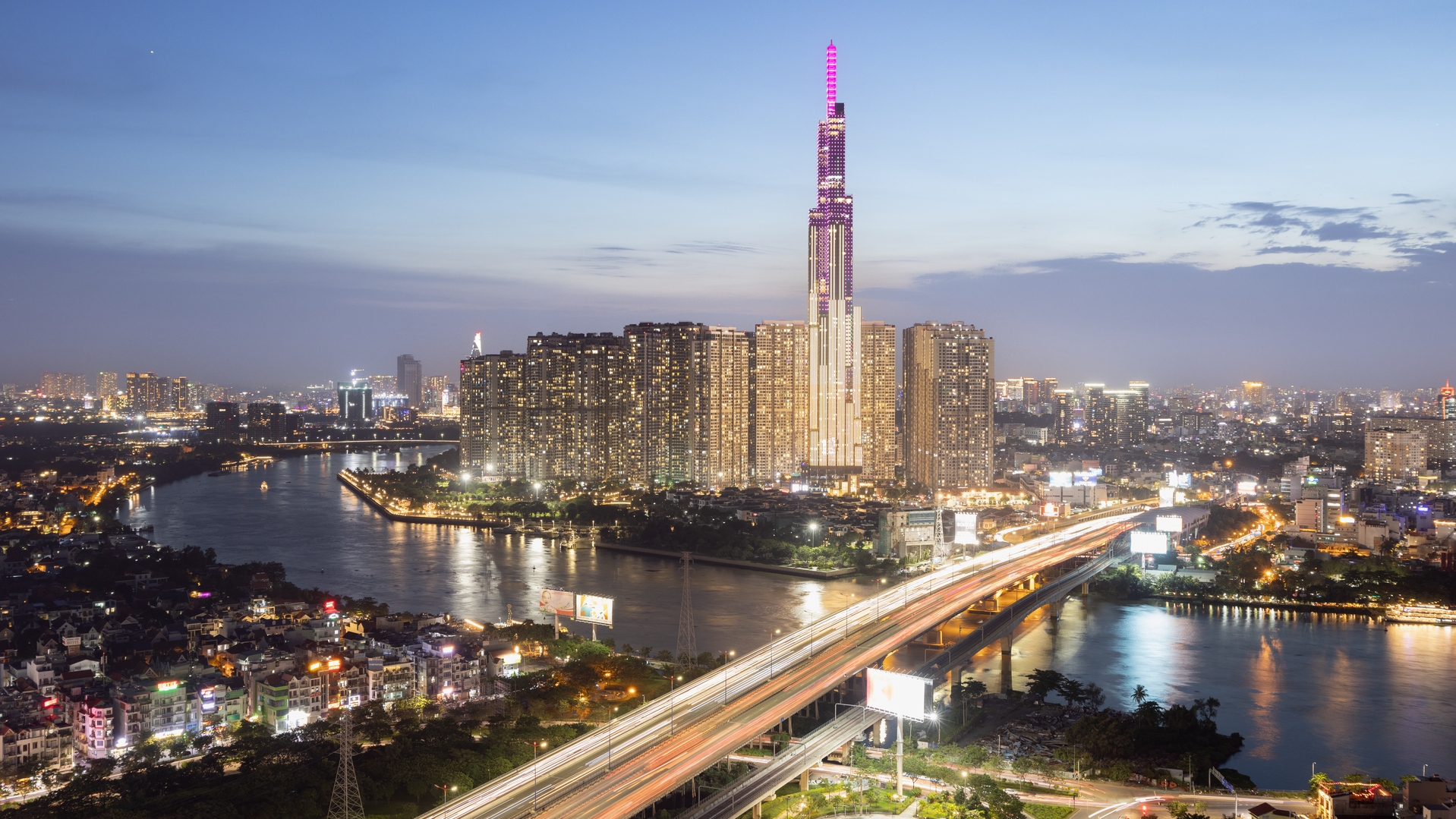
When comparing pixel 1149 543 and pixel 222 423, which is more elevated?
pixel 222 423

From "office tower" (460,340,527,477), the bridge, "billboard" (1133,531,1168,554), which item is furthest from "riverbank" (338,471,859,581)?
the bridge

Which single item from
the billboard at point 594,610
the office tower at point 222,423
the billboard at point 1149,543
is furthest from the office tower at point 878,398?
the office tower at point 222,423

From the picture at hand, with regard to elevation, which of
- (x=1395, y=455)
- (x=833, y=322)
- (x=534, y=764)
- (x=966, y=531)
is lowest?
(x=534, y=764)

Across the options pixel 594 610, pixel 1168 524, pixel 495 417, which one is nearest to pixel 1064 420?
pixel 495 417

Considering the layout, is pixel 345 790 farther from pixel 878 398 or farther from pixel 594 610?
pixel 878 398

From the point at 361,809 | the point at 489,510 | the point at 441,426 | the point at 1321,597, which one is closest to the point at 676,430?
the point at 489,510

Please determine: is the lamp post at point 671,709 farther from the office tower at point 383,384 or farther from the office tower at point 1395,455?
the office tower at point 383,384

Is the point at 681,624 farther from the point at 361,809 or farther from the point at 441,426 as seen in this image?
the point at 441,426

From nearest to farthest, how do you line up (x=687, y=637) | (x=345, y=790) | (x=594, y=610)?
1. (x=345, y=790)
2. (x=687, y=637)
3. (x=594, y=610)
